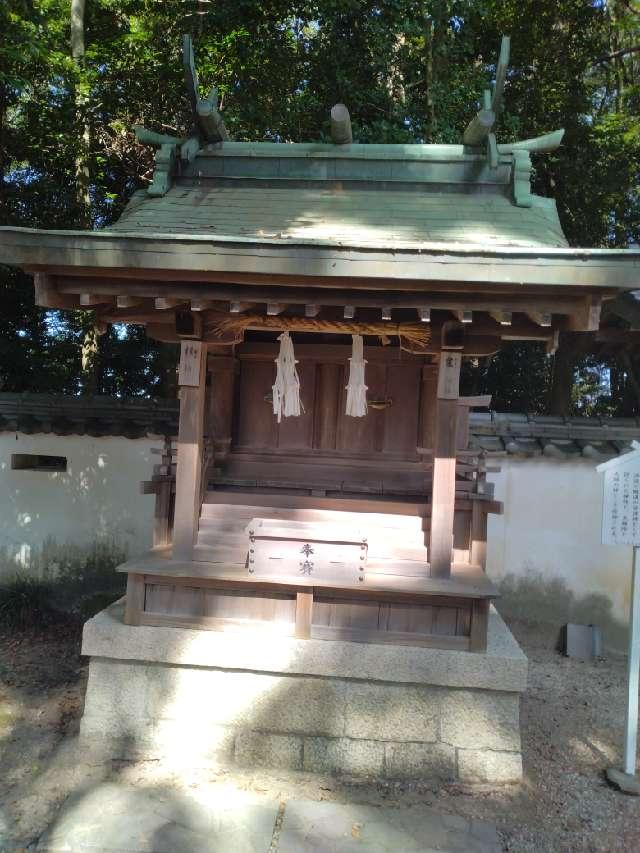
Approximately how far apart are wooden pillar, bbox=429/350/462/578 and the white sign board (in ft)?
3.72

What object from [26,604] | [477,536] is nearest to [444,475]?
[477,536]

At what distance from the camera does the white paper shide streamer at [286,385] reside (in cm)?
443

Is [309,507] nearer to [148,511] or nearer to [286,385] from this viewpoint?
[286,385]

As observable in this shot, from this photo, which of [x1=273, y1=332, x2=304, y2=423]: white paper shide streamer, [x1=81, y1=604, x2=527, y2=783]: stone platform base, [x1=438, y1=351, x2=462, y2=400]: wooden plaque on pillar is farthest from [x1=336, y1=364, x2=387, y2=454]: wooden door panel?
[x1=81, y1=604, x2=527, y2=783]: stone platform base

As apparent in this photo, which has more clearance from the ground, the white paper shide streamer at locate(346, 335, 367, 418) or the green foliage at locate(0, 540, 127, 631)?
the white paper shide streamer at locate(346, 335, 367, 418)

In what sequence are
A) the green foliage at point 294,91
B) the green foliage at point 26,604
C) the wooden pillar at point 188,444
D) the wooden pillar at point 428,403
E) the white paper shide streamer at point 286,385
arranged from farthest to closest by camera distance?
the green foliage at point 294,91, the green foliage at point 26,604, the wooden pillar at point 428,403, the white paper shide streamer at point 286,385, the wooden pillar at point 188,444

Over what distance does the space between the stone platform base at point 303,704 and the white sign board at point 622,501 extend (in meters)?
1.13

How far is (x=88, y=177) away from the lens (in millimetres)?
9773

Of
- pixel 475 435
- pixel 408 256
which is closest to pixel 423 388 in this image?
pixel 408 256

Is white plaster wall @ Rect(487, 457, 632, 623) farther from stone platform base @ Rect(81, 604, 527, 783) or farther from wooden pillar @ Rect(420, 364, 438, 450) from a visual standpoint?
stone platform base @ Rect(81, 604, 527, 783)

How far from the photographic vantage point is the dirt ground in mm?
3592

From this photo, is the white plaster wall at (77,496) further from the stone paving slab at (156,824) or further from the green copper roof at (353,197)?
the stone paving slab at (156,824)

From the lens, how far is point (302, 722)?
13.4 ft

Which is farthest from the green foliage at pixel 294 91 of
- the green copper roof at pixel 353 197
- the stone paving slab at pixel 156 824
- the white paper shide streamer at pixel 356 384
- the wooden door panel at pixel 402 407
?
the stone paving slab at pixel 156 824
